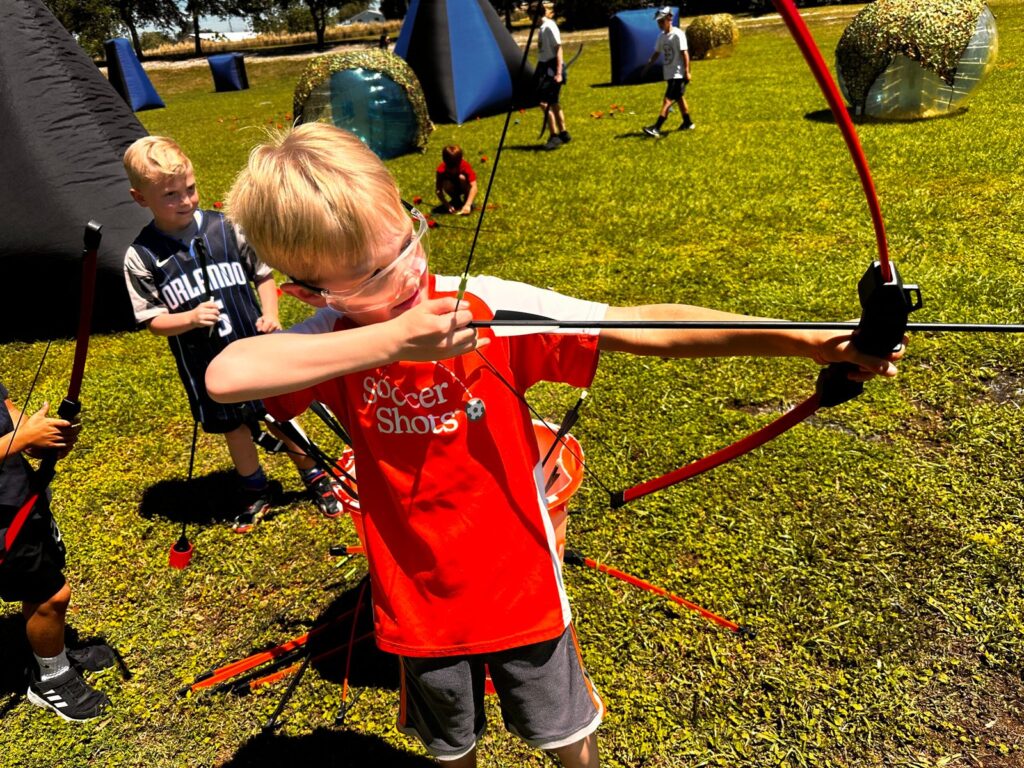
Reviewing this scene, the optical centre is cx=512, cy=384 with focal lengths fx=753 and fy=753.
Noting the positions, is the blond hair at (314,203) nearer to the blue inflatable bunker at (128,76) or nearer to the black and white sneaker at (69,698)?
the black and white sneaker at (69,698)

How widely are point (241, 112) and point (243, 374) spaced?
21151mm

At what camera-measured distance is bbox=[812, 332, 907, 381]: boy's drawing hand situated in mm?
1360

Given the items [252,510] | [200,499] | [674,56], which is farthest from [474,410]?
[674,56]

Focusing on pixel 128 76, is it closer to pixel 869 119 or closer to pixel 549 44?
pixel 549 44

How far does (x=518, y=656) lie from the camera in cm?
176

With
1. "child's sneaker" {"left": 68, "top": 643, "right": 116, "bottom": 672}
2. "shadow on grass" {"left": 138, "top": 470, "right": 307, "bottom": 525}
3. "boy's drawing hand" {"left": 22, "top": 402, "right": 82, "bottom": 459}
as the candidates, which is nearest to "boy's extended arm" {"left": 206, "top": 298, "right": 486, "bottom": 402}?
"boy's drawing hand" {"left": 22, "top": 402, "right": 82, "bottom": 459}

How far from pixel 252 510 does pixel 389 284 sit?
9.04 ft

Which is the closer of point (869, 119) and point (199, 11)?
point (869, 119)

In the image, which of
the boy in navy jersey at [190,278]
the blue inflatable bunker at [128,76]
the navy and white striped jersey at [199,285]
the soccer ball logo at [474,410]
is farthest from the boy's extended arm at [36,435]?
the blue inflatable bunker at [128,76]

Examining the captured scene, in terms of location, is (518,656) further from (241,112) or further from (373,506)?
(241,112)

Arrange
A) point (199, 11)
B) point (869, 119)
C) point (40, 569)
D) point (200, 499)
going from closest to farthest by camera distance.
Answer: point (40, 569) → point (200, 499) → point (869, 119) → point (199, 11)

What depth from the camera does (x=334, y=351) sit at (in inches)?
53.9

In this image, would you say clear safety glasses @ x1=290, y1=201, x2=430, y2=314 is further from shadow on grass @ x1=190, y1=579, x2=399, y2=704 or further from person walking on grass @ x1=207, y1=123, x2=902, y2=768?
shadow on grass @ x1=190, y1=579, x2=399, y2=704

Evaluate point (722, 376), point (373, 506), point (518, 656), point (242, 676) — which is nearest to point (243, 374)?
point (373, 506)
